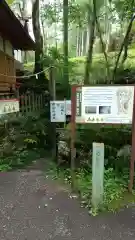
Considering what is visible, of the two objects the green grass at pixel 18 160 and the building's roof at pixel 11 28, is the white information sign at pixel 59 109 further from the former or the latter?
the building's roof at pixel 11 28

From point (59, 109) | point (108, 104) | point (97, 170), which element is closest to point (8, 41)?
point (59, 109)

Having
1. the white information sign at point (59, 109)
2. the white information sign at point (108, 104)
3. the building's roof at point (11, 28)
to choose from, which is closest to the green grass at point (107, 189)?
the white information sign at point (108, 104)

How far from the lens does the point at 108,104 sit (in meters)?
3.85

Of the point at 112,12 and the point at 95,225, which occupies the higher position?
the point at 112,12

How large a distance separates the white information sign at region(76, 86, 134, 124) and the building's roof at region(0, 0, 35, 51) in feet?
7.38

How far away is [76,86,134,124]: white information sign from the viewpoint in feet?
12.6

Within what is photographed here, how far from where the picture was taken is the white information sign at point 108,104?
12.6 feet

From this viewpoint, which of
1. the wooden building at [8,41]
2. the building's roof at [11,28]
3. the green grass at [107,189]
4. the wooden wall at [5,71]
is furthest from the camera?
the wooden wall at [5,71]

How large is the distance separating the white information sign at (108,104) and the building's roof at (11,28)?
2.25 m

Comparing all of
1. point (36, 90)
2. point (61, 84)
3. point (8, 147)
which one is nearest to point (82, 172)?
point (8, 147)

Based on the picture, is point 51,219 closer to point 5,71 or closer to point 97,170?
point 97,170

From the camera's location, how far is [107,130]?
5.27 metres

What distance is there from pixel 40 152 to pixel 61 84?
2.93m

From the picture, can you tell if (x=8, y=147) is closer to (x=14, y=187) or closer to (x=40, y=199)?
(x=14, y=187)
